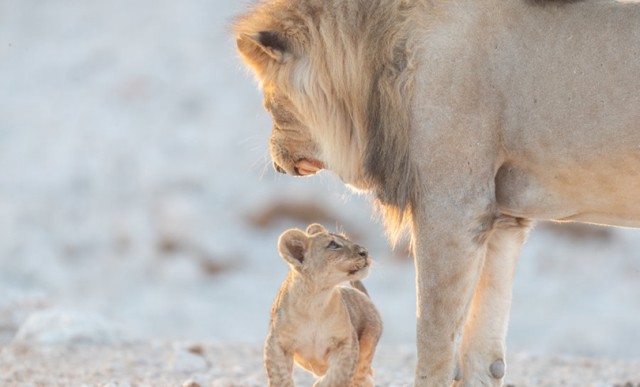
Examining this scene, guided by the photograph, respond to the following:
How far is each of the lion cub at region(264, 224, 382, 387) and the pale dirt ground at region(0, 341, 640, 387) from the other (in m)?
0.90

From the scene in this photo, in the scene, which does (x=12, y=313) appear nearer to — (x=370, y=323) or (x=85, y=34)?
(x=370, y=323)

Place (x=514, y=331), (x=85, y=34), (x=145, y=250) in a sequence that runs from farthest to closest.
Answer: (x=85, y=34), (x=145, y=250), (x=514, y=331)

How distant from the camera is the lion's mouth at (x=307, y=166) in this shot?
20.9 feet

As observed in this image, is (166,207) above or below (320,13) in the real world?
below

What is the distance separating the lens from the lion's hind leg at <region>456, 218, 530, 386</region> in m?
6.20

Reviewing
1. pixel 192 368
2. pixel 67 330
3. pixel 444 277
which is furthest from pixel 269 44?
pixel 67 330

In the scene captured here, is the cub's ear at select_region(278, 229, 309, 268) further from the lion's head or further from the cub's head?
the lion's head

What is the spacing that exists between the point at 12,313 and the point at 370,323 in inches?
194

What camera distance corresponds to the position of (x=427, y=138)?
18.4 feet

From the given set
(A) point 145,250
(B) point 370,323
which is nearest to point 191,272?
(A) point 145,250

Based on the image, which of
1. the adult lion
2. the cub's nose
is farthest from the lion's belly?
the cub's nose

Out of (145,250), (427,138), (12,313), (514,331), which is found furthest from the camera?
(145,250)

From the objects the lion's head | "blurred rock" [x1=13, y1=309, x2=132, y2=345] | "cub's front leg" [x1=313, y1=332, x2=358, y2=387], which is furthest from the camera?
"blurred rock" [x1=13, y1=309, x2=132, y2=345]

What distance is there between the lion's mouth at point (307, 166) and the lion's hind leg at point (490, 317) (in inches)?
32.1
